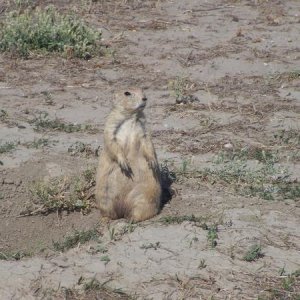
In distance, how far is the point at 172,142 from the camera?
7.29 m

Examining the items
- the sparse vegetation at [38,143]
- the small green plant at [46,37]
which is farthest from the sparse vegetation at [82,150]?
the small green plant at [46,37]

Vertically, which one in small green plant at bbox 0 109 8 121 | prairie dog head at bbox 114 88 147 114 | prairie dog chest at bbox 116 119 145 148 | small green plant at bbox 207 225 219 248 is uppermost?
prairie dog head at bbox 114 88 147 114

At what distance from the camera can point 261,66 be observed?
31.9 ft

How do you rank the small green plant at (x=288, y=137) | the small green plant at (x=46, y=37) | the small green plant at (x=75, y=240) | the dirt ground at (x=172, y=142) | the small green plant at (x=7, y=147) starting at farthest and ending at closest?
the small green plant at (x=46, y=37), the small green plant at (x=288, y=137), the small green plant at (x=7, y=147), the small green plant at (x=75, y=240), the dirt ground at (x=172, y=142)

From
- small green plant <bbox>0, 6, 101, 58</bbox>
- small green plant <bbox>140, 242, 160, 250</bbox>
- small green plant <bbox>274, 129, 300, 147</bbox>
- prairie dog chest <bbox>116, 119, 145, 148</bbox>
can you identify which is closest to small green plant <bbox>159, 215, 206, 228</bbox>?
small green plant <bbox>140, 242, 160, 250</bbox>

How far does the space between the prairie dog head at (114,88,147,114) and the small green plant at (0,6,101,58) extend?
408 cm

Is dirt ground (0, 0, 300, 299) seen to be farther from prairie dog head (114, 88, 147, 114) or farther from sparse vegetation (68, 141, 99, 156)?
prairie dog head (114, 88, 147, 114)

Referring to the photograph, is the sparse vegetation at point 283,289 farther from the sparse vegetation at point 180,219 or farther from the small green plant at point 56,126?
the small green plant at point 56,126

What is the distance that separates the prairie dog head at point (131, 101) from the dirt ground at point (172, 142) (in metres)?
0.83

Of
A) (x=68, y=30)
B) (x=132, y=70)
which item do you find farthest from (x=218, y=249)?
(x=68, y=30)

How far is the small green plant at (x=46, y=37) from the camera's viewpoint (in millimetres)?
9672

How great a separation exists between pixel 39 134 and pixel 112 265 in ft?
8.56

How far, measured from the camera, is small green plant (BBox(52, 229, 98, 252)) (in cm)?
522

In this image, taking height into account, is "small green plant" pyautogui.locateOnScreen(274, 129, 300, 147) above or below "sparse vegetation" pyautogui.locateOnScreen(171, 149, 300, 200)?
below
